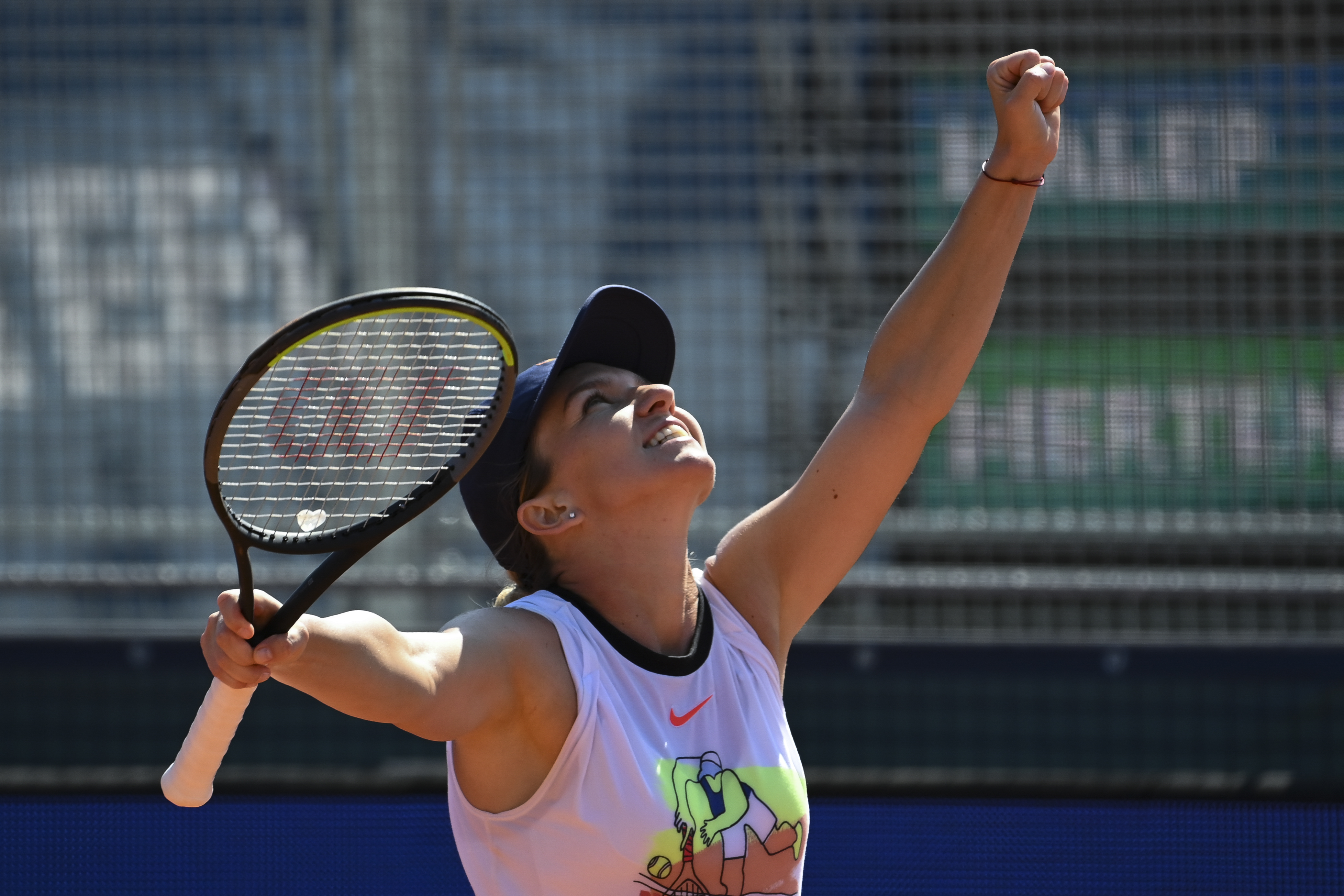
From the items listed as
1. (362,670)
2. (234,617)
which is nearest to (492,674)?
(362,670)

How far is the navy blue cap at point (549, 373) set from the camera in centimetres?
179

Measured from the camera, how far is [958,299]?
6.08 ft

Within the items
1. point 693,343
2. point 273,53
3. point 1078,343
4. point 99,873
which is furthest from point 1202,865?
point 273,53

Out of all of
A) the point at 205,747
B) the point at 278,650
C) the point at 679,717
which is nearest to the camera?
the point at 278,650

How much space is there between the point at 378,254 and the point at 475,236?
26 cm

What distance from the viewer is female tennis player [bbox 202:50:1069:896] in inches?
57.3

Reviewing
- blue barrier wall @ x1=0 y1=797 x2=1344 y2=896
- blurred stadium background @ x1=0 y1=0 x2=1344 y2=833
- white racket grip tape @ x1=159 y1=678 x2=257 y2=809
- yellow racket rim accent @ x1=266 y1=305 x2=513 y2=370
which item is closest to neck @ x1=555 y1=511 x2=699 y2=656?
yellow racket rim accent @ x1=266 y1=305 x2=513 y2=370

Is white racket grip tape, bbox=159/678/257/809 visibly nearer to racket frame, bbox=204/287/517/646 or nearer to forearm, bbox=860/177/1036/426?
racket frame, bbox=204/287/517/646

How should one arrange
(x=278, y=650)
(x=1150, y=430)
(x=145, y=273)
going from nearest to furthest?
1. (x=278, y=650)
2. (x=1150, y=430)
3. (x=145, y=273)

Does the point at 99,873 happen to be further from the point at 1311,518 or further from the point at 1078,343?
the point at 1311,518

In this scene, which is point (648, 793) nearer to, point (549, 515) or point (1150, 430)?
point (549, 515)

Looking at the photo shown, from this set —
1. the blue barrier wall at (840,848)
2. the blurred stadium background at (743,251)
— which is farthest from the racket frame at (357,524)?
the blurred stadium background at (743,251)

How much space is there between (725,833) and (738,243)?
90.0 inches

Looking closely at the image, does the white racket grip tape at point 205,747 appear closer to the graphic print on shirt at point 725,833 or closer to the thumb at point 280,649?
the thumb at point 280,649
